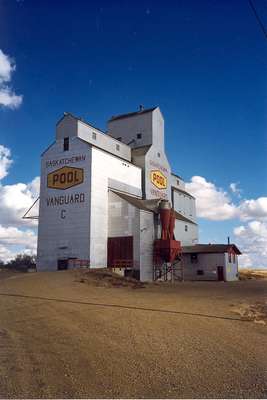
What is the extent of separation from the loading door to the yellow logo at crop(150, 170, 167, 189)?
13098mm

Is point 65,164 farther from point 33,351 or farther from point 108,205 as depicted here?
point 33,351

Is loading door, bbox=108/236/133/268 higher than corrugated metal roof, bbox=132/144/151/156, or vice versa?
corrugated metal roof, bbox=132/144/151/156

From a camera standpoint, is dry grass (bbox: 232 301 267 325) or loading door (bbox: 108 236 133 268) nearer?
dry grass (bbox: 232 301 267 325)

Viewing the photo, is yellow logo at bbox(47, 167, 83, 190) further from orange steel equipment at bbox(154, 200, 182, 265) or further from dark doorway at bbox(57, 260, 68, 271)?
orange steel equipment at bbox(154, 200, 182, 265)

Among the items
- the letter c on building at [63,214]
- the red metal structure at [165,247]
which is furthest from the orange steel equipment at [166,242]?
the letter c on building at [63,214]

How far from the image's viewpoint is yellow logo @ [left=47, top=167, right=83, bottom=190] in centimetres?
3969

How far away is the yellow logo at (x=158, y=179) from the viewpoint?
5066cm

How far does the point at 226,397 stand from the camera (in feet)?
23.1

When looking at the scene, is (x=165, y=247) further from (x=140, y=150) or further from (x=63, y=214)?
(x=140, y=150)

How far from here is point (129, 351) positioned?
32.4 ft

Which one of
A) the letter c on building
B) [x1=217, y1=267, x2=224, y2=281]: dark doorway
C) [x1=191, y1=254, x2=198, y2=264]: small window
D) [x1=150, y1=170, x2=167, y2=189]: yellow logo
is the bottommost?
[x1=217, y1=267, x2=224, y2=281]: dark doorway

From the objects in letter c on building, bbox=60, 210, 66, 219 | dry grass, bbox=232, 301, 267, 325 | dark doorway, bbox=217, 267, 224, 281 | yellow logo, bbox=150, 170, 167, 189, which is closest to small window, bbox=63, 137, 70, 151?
letter c on building, bbox=60, 210, 66, 219

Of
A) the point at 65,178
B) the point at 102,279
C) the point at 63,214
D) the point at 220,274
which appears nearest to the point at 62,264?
the point at 63,214

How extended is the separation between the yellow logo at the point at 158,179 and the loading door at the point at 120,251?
1310 centimetres
